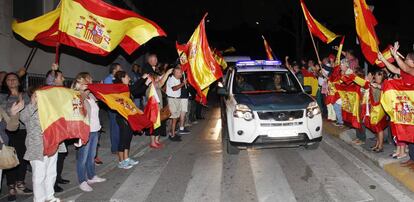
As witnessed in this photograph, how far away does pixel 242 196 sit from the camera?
644 centimetres

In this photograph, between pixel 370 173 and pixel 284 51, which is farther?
pixel 284 51

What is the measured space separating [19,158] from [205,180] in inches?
118

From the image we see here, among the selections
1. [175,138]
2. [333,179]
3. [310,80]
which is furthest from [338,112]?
[333,179]

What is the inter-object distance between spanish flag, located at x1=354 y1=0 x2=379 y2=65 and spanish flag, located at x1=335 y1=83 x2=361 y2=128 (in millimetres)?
1830

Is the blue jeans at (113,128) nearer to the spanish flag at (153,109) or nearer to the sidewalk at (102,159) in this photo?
the sidewalk at (102,159)

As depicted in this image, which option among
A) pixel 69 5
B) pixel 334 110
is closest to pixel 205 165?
pixel 69 5

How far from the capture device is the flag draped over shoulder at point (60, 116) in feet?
19.5

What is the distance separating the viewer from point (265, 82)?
404 inches

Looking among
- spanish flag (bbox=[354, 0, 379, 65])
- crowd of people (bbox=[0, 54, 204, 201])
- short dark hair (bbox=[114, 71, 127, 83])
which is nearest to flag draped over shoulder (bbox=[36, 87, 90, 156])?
crowd of people (bbox=[0, 54, 204, 201])

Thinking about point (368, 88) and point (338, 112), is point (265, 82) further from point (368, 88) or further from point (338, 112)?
point (338, 112)

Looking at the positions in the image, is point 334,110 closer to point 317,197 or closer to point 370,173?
point 370,173

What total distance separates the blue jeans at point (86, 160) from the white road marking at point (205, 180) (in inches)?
66.4

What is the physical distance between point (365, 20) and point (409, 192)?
12.5 feet

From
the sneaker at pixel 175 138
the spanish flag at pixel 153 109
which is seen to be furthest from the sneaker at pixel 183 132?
the spanish flag at pixel 153 109
